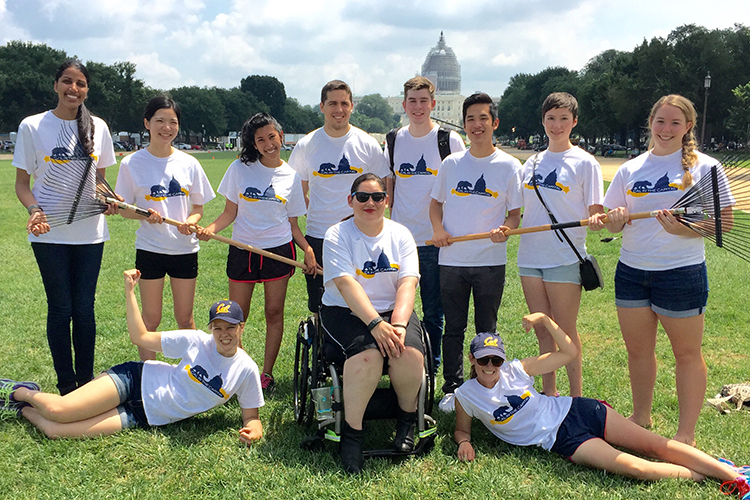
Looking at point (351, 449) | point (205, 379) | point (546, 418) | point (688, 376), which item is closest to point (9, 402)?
point (205, 379)

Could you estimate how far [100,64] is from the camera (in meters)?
76.2

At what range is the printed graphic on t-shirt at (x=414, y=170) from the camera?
200 inches

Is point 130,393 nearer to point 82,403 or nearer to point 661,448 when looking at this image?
point 82,403

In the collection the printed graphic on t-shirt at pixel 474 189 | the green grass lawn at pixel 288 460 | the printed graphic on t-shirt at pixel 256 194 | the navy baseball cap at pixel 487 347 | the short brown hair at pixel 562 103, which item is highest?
the short brown hair at pixel 562 103

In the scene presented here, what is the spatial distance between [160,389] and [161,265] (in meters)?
1.07

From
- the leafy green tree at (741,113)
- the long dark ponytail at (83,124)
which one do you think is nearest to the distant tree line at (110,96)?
the leafy green tree at (741,113)

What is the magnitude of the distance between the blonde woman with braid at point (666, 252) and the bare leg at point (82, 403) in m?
3.62

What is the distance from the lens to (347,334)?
395 centimetres

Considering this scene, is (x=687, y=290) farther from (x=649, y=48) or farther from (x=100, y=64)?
(x=100, y=64)

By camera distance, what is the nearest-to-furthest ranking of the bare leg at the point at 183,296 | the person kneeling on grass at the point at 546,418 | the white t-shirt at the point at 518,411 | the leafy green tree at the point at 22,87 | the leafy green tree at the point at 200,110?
1. the person kneeling on grass at the point at 546,418
2. the white t-shirt at the point at 518,411
3. the bare leg at the point at 183,296
4. the leafy green tree at the point at 22,87
5. the leafy green tree at the point at 200,110

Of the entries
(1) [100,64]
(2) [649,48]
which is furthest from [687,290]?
(1) [100,64]

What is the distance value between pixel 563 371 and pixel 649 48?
183 ft

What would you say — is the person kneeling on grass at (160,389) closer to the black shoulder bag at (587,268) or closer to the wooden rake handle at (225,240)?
the wooden rake handle at (225,240)

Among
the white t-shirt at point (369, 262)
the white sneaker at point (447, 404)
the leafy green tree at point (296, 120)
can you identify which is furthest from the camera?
the leafy green tree at point (296, 120)
